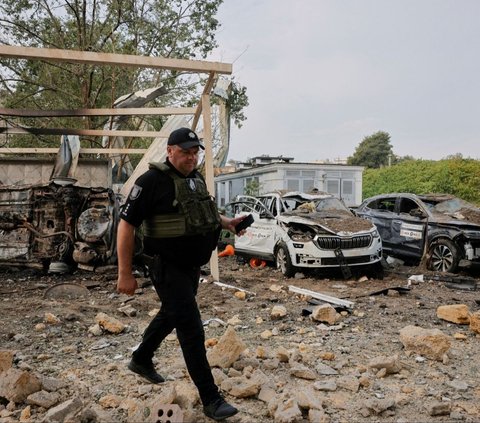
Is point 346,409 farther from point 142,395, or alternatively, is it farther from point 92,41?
point 92,41

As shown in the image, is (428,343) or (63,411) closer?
(63,411)

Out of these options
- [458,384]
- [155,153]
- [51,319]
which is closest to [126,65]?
[51,319]

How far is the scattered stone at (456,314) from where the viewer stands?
218 inches

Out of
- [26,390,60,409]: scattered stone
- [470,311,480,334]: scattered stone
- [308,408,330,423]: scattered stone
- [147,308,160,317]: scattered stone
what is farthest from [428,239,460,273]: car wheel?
[26,390,60,409]: scattered stone

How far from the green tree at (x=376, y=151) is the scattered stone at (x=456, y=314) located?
164 feet

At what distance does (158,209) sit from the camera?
3.06 meters

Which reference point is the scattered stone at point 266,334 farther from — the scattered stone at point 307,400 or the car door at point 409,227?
the car door at point 409,227

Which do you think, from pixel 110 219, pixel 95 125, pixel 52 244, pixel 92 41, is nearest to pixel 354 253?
pixel 110 219

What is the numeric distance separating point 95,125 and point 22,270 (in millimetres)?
6270

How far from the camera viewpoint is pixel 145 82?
50.1 feet

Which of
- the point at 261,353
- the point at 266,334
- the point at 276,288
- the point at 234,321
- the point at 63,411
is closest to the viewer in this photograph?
the point at 63,411

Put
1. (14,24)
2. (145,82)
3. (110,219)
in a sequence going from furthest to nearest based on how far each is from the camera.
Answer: (145,82) → (14,24) → (110,219)

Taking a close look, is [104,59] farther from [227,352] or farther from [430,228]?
[430,228]

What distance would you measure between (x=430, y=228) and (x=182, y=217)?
8092 millimetres
